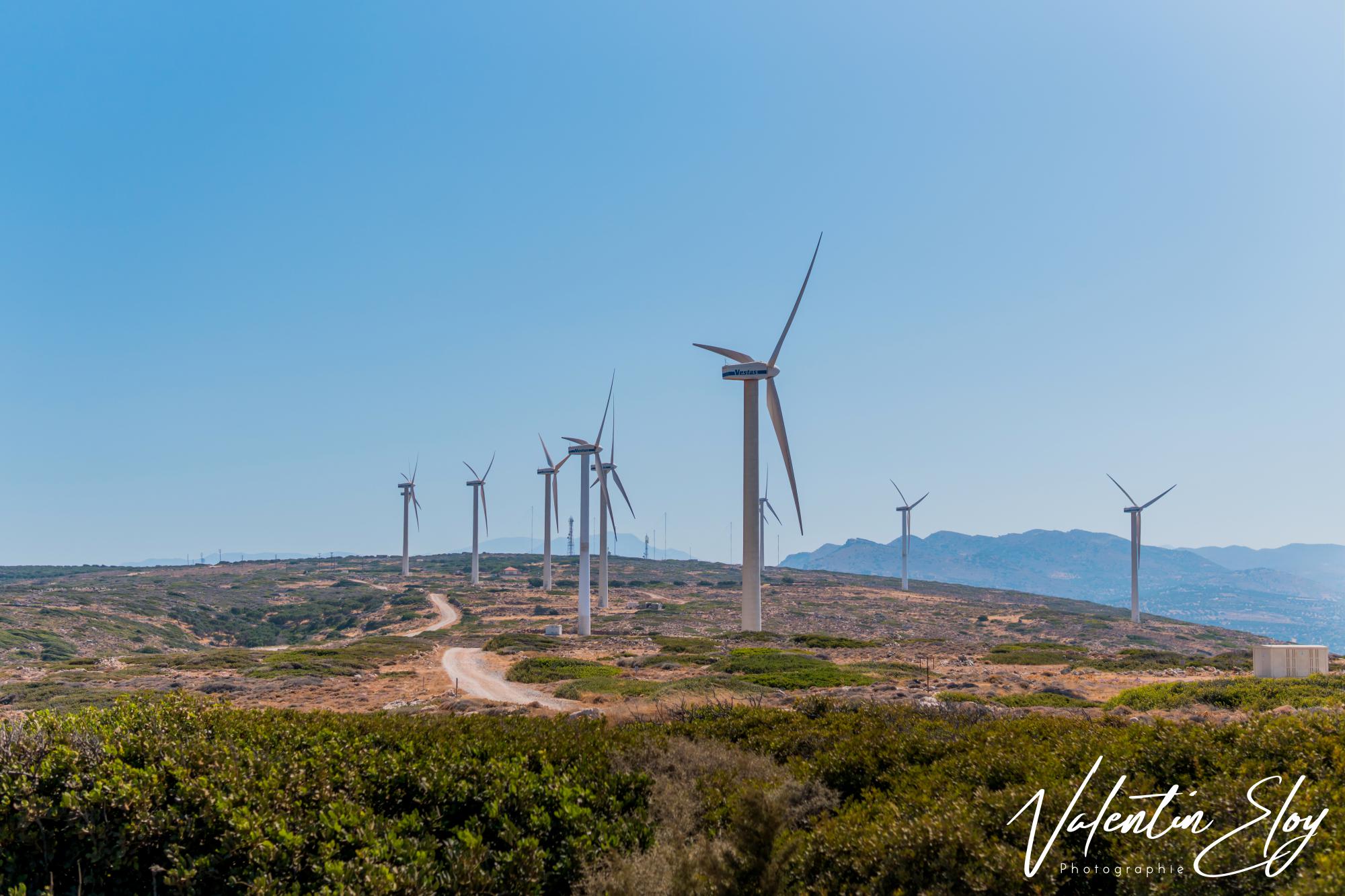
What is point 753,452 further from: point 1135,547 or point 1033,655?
point 1135,547

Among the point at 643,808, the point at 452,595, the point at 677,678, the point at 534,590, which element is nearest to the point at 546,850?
the point at 643,808

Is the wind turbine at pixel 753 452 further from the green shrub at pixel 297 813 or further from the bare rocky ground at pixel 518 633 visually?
the green shrub at pixel 297 813

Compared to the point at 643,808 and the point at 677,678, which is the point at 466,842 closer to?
the point at 643,808

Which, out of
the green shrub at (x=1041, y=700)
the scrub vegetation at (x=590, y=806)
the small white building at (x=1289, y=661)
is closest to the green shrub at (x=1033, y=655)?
the small white building at (x=1289, y=661)

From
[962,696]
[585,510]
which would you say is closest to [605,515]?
[585,510]

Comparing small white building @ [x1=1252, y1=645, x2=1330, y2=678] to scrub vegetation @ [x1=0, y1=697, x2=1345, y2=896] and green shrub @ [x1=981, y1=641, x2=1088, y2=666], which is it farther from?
scrub vegetation @ [x1=0, y1=697, x2=1345, y2=896]

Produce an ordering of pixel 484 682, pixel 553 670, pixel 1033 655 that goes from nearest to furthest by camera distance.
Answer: pixel 484 682 → pixel 553 670 → pixel 1033 655

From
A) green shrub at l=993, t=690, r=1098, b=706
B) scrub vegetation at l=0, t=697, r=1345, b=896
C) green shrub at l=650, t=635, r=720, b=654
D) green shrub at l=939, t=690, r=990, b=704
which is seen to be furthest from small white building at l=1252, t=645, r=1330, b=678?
green shrub at l=650, t=635, r=720, b=654
